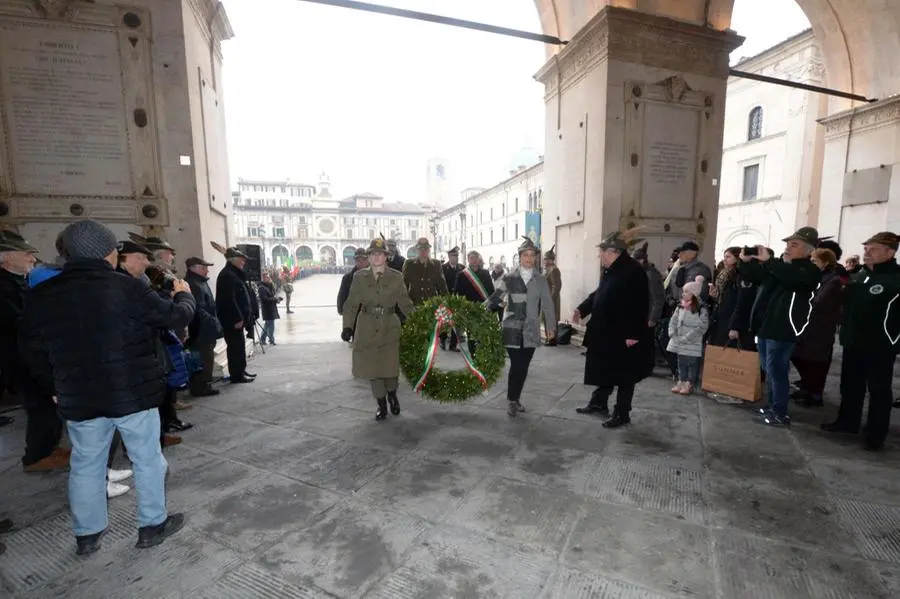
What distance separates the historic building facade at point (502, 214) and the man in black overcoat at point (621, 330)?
35575mm

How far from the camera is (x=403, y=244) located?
9412 centimetres

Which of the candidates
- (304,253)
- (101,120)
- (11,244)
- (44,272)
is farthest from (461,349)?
(304,253)

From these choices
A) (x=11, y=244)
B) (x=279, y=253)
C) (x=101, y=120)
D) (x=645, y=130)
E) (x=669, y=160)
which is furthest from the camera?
(x=279, y=253)

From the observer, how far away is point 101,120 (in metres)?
6.42

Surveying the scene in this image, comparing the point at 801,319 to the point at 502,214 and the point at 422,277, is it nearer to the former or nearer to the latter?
the point at 422,277

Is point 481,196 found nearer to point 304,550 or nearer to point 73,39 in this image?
point 73,39

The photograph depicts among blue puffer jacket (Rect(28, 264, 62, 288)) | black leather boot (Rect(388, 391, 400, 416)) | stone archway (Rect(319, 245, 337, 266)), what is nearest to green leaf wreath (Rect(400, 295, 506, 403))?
black leather boot (Rect(388, 391, 400, 416))

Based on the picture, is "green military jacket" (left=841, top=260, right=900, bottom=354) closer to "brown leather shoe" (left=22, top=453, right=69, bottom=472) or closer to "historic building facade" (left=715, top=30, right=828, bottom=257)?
"brown leather shoe" (left=22, top=453, right=69, bottom=472)

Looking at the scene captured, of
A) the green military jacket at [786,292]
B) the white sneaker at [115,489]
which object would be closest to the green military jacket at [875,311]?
the green military jacket at [786,292]

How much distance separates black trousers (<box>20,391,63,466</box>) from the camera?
3.84 metres

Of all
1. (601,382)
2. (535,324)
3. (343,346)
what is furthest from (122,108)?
(601,382)

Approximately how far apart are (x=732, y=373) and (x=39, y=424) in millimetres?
7461

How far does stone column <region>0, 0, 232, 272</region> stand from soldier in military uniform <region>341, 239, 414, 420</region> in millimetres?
3616

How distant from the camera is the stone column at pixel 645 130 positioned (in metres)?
8.45
